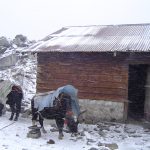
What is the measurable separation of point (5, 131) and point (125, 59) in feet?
18.1

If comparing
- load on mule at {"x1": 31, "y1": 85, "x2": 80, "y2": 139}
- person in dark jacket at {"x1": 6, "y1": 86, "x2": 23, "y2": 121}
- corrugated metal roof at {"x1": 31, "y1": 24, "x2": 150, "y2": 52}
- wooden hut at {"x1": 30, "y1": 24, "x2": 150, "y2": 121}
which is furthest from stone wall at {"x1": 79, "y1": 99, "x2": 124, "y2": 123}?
load on mule at {"x1": 31, "y1": 85, "x2": 80, "y2": 139}

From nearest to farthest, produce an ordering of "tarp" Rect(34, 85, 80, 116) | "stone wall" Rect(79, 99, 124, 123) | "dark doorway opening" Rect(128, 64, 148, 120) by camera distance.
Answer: "tarp" Rect(34, 85, 80, 116) < "stone wall" Rect(79, 99, 124, 123) < "dark doorway opening" Rect(128, 64, 148, 120)

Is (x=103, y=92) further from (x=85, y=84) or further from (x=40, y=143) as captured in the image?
(x=40, y=143)

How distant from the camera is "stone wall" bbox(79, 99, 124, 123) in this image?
12984mm

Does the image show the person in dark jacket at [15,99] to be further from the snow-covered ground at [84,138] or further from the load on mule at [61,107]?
the load on mule at [61,107]

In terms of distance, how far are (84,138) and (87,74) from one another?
3.82 m

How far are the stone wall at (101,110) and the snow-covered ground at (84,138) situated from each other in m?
0.53

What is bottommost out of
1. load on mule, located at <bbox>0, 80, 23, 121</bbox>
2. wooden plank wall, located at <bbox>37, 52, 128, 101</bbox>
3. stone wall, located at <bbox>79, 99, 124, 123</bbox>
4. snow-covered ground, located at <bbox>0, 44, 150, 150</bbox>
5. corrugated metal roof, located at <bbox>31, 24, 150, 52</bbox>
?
snow-covered ground, located at <bbox>0, 44, 150, 150</bbox>

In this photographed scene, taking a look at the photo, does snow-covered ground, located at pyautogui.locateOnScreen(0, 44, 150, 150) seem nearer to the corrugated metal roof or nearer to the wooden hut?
the wooden hut

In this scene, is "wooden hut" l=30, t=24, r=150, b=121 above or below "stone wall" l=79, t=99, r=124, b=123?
above

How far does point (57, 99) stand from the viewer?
394 inches

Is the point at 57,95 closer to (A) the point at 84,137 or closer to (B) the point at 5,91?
(A) the point at 84,137

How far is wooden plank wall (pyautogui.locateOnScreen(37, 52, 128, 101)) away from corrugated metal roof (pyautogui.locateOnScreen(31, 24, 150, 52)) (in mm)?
463

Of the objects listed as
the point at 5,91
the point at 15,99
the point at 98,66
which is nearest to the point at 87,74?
the point at 98,66
